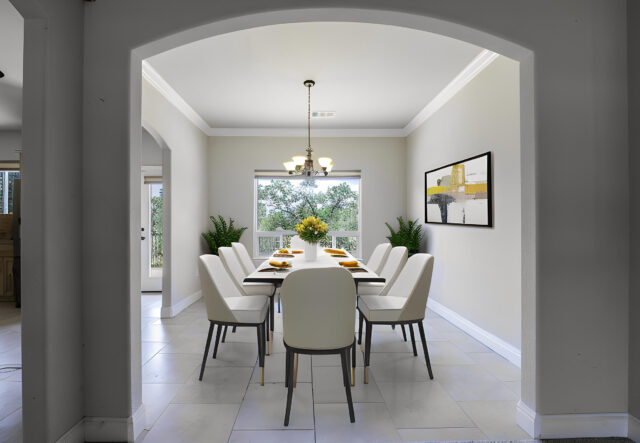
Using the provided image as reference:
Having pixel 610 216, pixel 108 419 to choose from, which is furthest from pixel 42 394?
pixel 610 216

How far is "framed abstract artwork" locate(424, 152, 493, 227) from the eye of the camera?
332 cm

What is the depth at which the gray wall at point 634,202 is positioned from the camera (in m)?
1.88

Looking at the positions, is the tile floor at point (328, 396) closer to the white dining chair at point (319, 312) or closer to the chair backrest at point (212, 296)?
the white dining chair at point (319, 312)

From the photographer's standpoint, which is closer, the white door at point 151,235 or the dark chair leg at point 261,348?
the dark chair leg at point 261,348

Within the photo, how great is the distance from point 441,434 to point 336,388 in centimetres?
75

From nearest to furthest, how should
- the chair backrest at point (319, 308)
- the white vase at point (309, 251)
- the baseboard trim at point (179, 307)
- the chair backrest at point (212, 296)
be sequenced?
the chair backrest at point (319, 308) → the chair backrest at point (212, 296) → the white vase at point (309, 251) → the baseboard trim at point (179, 307)

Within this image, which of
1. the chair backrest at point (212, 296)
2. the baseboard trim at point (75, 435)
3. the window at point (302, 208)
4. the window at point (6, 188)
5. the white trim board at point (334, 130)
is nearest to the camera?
the baseboard trim at point (75, 435)

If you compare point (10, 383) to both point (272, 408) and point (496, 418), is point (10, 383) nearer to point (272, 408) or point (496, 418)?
point (272, 408)

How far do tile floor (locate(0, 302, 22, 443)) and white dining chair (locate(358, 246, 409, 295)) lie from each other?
8.51 ft

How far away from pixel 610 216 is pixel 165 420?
2.74m

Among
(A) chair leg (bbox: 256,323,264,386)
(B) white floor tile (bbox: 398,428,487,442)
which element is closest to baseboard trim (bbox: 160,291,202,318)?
(A) chair leg (bbox: 256,323,264,386)

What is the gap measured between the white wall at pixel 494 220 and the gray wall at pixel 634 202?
3.04ft

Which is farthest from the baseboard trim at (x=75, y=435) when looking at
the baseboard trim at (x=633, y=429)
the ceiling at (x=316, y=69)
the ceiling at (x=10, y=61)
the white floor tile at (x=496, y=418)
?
the baseboard trim at (x=633, y=429)

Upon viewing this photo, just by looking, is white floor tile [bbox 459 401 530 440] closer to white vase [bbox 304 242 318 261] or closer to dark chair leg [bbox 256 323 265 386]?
dark chair leg [bbox 256 323 265 386]
